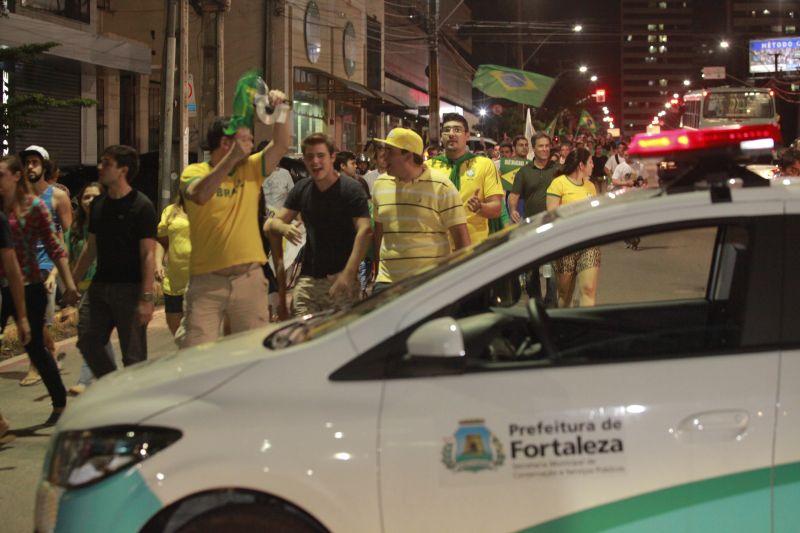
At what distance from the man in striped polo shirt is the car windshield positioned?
223 cm

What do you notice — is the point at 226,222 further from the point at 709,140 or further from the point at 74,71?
the point at 74,71

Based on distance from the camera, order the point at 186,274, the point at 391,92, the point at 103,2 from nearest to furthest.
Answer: the point at 186,274, the point at 103,2, the point at 391,92

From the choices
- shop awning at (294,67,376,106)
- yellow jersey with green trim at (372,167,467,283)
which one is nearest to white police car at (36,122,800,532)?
yellow jersey with green trim at (372,167,467,283)

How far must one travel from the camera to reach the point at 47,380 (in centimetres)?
685

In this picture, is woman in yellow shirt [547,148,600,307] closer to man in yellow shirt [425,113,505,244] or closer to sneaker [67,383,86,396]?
man in yellow shirt [425,113,505,244]

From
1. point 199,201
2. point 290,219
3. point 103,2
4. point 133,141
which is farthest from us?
point 133,141

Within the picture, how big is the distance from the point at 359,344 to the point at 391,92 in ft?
139

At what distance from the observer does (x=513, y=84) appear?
19.5 meters

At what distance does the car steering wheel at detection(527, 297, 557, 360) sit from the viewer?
337 centimetres

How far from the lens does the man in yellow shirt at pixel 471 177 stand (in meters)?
7.54

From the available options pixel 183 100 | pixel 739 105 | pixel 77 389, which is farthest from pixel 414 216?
pixel 739 105

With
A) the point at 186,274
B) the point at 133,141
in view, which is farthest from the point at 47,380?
the point at 133,141

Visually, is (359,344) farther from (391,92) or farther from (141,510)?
(391,92)

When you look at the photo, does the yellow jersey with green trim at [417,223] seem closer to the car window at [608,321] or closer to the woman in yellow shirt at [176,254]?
the car window at [608,321]
